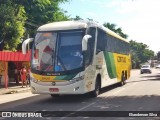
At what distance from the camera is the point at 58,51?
51.2 feet

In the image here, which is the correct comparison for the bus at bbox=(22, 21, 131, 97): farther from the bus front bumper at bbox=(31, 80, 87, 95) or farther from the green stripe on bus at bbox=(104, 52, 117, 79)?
the green stripe on bus at bbox=(104, 52, 117, 79)

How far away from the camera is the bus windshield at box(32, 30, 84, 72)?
50.6 ft

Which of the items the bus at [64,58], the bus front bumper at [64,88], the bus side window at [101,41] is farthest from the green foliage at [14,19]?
the bus front bumper at [64,88]

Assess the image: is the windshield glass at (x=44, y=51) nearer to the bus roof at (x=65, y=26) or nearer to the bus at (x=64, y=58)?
the bus at (x=64, y=58)

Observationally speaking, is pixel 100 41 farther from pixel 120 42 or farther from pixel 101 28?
pixel 120 42

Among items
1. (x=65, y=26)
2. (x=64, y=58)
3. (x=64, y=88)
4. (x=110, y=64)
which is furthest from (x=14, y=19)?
(x=64, y=88)

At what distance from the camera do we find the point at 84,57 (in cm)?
1561

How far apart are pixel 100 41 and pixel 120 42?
7282mm

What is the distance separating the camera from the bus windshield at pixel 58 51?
50.6ft

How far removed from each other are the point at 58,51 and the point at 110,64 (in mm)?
6512

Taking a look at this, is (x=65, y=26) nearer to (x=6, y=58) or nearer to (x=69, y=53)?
(x=69, y=53)

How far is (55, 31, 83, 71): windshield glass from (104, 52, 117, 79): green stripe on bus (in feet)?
14.6

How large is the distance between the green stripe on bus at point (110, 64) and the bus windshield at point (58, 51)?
14.6 ft

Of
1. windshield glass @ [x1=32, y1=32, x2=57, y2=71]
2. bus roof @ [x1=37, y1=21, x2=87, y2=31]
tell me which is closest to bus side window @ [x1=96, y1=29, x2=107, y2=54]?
bus roof @ [x1=37, y1=21, x2=87, y2=31]
